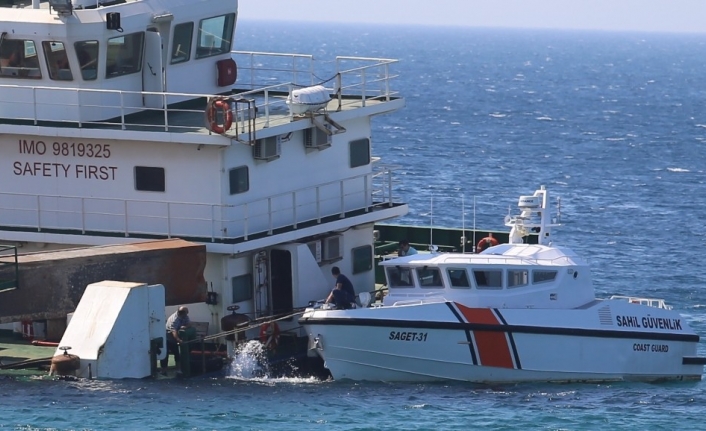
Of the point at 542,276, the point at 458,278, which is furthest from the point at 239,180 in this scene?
the point at 542,276

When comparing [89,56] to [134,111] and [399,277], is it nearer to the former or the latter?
[134,111]

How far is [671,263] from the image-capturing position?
48469 mm

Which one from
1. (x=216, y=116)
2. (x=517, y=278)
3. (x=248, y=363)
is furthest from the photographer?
(x=517, y=278)

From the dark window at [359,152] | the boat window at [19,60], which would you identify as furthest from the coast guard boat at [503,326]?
the boat window at [19,60]

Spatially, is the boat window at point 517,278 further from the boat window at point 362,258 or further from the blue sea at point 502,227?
the boat window at point 362,258

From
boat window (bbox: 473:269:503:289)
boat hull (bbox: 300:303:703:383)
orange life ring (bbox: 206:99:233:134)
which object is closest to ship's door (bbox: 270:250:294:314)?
boat hull (bbox: 300:303:703:383)

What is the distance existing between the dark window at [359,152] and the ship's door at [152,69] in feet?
13.4

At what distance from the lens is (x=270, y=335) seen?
1203 inches

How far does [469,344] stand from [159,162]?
22.2 ft

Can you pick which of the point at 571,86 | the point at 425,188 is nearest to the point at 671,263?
the point at 425,188

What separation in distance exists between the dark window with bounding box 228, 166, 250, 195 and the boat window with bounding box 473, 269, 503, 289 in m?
4.68

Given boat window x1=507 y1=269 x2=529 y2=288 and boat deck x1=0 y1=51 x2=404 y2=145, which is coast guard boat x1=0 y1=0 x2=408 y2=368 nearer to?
boat deck x1=0 y1=51 x2=404 y2=145

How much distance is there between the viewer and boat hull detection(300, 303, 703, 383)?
29.6m

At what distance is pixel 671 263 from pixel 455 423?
72.0 ft
